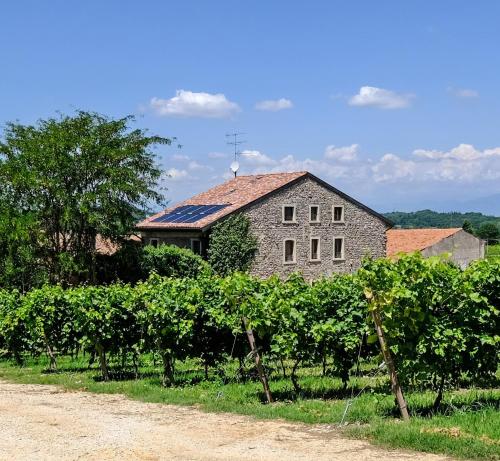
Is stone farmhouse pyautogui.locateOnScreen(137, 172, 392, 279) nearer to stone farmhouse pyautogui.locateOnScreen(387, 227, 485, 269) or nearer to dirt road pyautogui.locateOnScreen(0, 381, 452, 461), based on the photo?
stone farmhouse pyautogui.locateOnScreen(387, 227, 485, 269)

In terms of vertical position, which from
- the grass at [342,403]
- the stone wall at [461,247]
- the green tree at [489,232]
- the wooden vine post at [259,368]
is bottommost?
the grass at [342,403]

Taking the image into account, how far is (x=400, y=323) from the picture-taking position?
9938 millimetres

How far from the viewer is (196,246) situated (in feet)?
136

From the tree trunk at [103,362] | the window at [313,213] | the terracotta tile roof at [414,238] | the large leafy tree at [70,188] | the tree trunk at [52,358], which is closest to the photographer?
the tree trunk at [103,362]

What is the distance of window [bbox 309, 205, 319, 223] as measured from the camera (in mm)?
44969

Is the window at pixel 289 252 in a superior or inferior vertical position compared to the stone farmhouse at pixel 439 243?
inferior

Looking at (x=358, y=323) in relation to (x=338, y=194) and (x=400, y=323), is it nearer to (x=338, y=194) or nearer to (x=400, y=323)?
(x=400, y=323)

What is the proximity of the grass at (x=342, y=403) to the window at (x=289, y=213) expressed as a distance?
26.9 meters

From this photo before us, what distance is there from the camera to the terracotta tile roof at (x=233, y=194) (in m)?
41.7

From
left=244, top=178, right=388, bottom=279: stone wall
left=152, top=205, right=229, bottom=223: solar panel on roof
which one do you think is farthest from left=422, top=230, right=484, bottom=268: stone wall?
left=152, top=205, right=229, bottom=223: solar panel on roof

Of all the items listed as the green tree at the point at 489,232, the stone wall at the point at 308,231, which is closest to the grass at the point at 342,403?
the stone wall at the point at 308,231

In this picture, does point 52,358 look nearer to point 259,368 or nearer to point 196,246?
point 259,368

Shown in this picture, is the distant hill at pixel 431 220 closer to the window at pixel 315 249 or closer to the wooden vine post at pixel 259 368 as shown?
the window at pixel 315 249

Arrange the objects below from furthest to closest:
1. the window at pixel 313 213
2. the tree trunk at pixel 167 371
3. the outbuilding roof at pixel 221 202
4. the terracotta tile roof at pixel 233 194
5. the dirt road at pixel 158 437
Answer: the window at pixel 313 213
the outbuilding roof at pixel 221 202
the terracotta tile roof at pixel 233 194
the tree trunk at pixel 167 371
the dirt road at pixel 158 437
